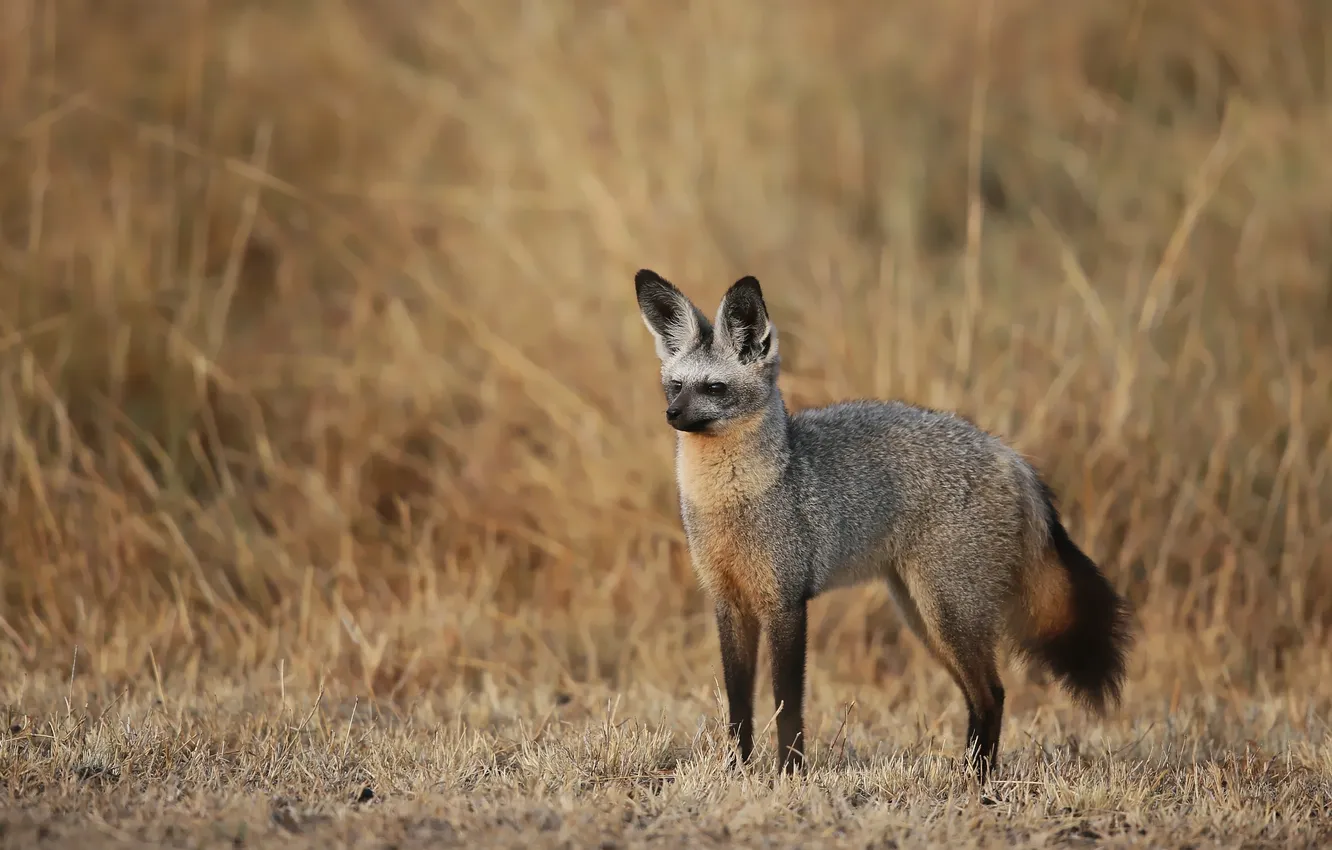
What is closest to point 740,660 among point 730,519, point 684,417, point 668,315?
point 730,519

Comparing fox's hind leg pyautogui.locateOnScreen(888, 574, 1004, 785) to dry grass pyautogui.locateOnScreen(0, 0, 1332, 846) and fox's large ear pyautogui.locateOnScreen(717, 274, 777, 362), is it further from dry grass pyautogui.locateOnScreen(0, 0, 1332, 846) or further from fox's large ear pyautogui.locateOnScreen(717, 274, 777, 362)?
fox's large ear pyautogui.locateOnScreen(717, 274, 777, 362)

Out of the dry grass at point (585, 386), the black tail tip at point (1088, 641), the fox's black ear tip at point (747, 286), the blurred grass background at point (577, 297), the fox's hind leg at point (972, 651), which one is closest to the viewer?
the dry grass at point (585, 386)

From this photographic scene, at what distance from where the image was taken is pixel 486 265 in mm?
9023

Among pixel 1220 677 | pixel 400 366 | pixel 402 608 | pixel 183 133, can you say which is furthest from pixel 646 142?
pixel 1220 677

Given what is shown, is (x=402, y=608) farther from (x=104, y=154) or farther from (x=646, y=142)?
(x=104, y=154)

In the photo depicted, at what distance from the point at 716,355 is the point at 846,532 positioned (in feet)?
2.30

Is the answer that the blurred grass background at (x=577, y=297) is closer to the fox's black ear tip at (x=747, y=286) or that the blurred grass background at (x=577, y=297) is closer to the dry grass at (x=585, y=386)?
the dry grass at (x=585, y=386)

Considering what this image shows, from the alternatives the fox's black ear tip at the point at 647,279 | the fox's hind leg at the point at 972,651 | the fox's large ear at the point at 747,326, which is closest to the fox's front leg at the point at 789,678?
the fox's hind leg at the point at 972,651

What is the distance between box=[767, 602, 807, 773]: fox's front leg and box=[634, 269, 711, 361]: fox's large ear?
3.11ft

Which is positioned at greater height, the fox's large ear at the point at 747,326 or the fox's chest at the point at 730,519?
the fox's large ear at the point at 747,326

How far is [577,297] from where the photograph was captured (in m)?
8.45

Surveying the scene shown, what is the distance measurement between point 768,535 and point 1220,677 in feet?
8.98

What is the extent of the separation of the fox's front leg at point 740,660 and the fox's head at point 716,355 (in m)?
0.62

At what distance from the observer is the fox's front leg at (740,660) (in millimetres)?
4602
